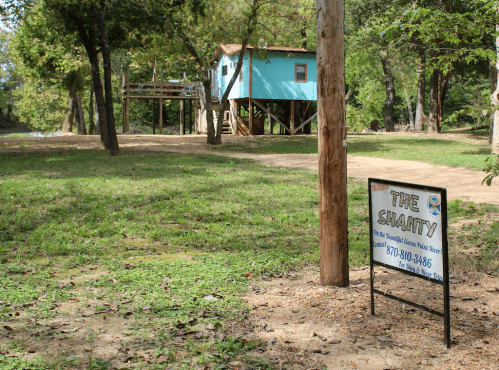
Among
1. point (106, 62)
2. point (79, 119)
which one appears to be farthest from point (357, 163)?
point (79, 119)

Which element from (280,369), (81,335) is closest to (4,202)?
(81,335)

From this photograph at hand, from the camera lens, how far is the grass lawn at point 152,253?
155 inches

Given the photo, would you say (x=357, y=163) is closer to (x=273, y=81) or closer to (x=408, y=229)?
(x=408, y=229)

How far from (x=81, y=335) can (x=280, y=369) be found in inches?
63.0

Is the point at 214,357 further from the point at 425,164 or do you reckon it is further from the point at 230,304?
the point at 425,164

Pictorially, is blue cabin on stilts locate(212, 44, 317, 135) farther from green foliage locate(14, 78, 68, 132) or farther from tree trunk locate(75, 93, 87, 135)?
green foliage locate(14, 78, 68, 132)

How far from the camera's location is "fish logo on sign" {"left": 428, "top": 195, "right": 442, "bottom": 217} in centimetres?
380

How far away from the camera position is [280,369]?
11.8ft

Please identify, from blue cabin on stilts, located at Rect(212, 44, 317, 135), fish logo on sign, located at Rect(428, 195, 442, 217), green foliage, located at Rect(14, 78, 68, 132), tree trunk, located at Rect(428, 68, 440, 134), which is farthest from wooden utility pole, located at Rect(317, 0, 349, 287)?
green foliage, located at Rect(14, 78, 68, 132)

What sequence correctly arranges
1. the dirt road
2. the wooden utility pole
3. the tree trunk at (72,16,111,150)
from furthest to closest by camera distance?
1. the tree trunk at (72,16,111,150)
2. the dirt road
3. the wooden utility pole

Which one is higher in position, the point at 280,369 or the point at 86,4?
the point at 86,4

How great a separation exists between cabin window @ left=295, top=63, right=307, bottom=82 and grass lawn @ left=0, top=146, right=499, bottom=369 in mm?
19823

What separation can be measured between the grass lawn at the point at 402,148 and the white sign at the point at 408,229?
39.1 ft

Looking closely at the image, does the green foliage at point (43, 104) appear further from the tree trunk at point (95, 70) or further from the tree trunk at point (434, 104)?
the tree trunk at point (434, 104)
